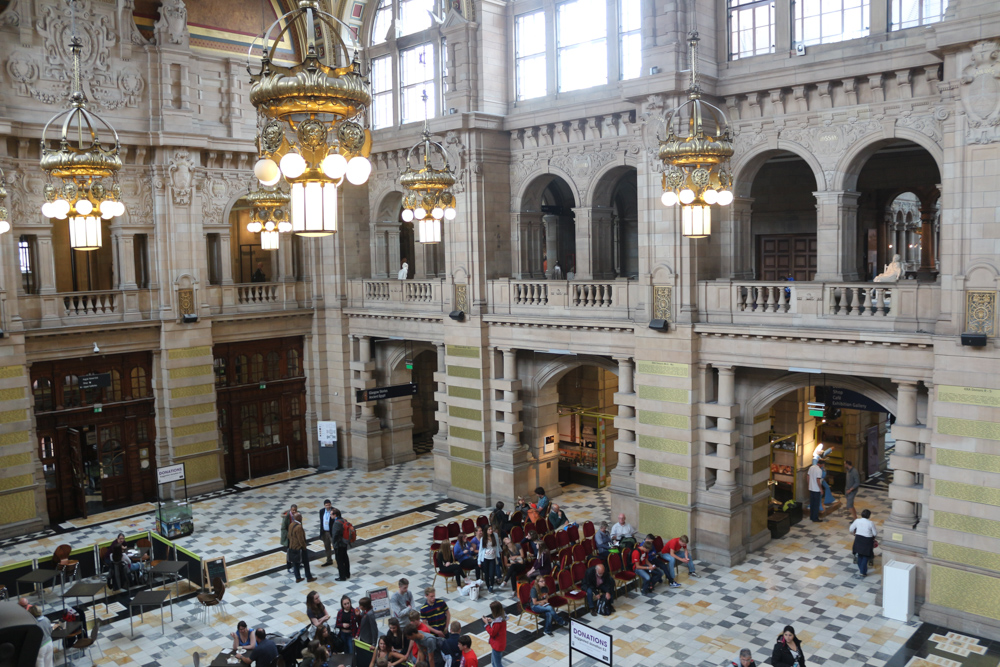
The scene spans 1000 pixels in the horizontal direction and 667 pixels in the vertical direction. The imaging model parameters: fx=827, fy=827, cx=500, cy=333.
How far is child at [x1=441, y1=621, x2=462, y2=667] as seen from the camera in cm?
1128

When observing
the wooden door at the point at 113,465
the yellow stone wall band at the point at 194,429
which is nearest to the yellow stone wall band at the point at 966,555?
the yellow stone wall band at the point at 194,429

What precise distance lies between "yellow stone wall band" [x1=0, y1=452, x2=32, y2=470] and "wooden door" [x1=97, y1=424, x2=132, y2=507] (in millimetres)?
1842

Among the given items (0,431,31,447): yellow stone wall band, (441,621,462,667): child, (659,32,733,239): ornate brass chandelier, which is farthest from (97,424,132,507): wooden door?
(659,32,733,239): ornate brass chandelier

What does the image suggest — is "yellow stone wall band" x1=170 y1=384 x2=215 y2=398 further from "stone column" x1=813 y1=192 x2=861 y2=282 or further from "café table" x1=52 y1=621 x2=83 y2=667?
"stone column" x1=813 y1=192 x2=861 y2=282

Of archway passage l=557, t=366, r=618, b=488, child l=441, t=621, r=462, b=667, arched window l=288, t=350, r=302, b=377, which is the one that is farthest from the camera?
arched window l=288, t=350, r=302, b=377

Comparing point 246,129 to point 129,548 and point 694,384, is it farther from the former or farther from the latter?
point 694,384

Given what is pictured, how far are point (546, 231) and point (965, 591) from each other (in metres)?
14.6

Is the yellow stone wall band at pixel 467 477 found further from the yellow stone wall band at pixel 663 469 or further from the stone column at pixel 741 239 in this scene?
the stone column at pixel 741 239

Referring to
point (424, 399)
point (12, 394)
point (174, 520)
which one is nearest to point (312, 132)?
point (174, 520)

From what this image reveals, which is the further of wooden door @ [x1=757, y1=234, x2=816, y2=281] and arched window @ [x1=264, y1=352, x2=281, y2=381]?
arched window @ [x1=264, y1=352, x2=281, y2=381]

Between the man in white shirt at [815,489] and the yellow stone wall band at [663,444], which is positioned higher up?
the yellow stone wall band at [663,444]

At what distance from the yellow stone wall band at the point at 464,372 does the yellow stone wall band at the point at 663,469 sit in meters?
4.99

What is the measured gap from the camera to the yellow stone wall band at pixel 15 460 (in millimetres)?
18703

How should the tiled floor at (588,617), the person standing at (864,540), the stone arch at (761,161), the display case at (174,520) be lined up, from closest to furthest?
the tiled floor at (588,617) < the person standing at (864,540) < the stone arch at (761,161) < the display case at (174,520)
